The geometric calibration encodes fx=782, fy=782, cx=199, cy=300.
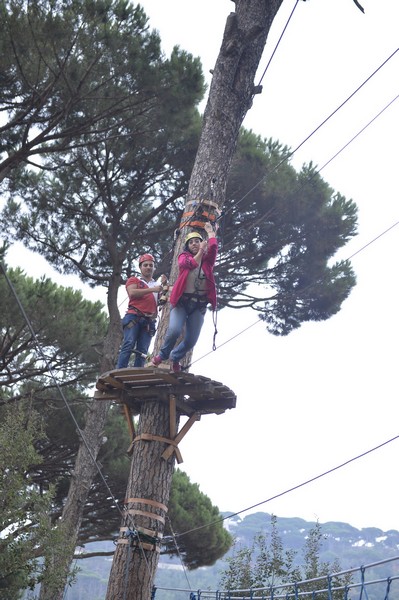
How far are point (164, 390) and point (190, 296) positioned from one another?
2.63ft

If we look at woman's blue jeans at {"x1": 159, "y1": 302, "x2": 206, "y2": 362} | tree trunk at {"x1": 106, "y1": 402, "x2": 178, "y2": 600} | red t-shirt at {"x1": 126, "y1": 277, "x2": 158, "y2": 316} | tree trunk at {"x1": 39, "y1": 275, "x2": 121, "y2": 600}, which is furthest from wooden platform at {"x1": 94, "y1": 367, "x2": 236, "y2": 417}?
tree trunk at {"x1": 39, "y1": 275, "x2": 121, "y2": 600}

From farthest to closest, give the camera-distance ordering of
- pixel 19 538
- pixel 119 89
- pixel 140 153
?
pixel 140 153, pixel 119 89, pixel 19 538

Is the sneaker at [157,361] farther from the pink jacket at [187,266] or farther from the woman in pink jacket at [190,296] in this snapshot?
the pink jacket at [187,266]

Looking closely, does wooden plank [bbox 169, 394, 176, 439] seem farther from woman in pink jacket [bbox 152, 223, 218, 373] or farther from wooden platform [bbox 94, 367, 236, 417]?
woman in pink jacket [bbox 152, 223, 218, 373]

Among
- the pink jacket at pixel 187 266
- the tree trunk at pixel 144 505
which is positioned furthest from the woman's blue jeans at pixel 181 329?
the tree trunk at pixel 144 505

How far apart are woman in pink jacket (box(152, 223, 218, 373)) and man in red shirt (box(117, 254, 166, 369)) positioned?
2.43ft

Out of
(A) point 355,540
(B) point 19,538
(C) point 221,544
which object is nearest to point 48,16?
(B) point 19,538

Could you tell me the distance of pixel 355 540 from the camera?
538 ft

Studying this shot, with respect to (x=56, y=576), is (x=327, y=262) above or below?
above

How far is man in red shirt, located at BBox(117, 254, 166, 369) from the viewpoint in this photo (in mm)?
7293

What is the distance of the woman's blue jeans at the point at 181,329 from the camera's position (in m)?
6.44

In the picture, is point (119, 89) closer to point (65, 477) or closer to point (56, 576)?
point (56, 576)

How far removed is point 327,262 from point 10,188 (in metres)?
6.27

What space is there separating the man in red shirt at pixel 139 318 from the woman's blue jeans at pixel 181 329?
728 mm
